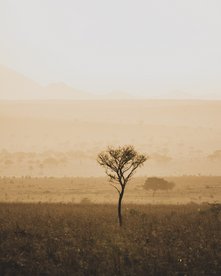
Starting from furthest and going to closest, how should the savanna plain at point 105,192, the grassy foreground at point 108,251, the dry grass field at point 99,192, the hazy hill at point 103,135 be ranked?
1. the hazy hill at point 103,135
2. the dry grass field at point 99,192
3. the savanna plain at point 105,192
4. the grassy foreground at point 108,251

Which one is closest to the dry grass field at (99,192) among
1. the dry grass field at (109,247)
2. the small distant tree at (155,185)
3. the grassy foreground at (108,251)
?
the small distant tree at (155,185)

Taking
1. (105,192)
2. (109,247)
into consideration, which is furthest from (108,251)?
(105,192)

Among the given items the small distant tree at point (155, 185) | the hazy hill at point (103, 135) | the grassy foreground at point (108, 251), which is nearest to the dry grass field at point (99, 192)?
the small distant tree at point (155, 185)

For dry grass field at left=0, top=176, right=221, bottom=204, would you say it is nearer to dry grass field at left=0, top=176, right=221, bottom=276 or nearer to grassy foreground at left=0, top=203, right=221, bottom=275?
dry grass field at left=0, top=176, right=221, bottom=276

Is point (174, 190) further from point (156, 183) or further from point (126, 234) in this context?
point (126, 234)

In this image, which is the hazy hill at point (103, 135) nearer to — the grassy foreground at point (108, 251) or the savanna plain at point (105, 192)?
the savanna plain at point (105, 192)

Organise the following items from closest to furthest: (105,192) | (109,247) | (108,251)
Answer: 1. (108,251)
2. (109,247)
3. (105,192)

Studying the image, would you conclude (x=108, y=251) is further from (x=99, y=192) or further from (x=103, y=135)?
(x=103, y=135)

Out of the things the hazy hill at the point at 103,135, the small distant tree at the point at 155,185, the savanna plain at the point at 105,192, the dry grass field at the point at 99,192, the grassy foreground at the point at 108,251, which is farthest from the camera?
the hazy hill at the point at 103,135

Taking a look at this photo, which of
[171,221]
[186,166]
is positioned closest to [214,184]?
[186,166]

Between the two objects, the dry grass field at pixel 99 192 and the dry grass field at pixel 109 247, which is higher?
the dry grass field at pixel 99 192

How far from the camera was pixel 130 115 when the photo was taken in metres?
138

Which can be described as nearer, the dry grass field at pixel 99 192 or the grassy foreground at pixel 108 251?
the grassy foreground at pixel 108 251

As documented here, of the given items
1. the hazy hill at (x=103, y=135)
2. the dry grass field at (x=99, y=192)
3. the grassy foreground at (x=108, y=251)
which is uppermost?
the hazy hill at (x=103, y=135)
